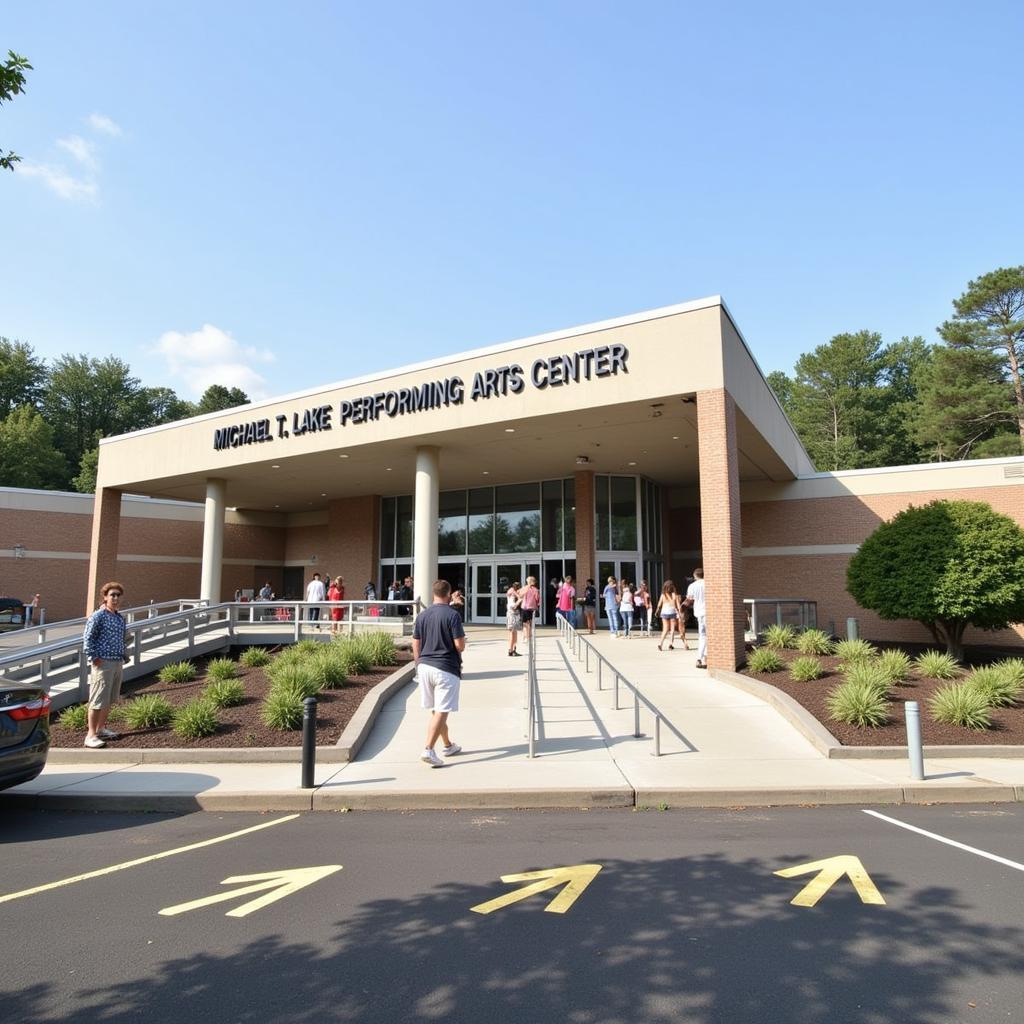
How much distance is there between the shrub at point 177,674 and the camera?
12641 millimetres

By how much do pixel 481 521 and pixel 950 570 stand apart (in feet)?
54.3

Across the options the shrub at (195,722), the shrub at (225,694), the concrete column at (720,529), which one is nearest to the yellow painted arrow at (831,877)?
the shrub at (195,722)

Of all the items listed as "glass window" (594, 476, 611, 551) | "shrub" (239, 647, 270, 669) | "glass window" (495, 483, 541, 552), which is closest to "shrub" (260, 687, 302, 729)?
"shrub" (239, 647, 270, 669)

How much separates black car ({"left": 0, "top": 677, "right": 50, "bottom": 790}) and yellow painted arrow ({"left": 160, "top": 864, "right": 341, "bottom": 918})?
2686 millimetres

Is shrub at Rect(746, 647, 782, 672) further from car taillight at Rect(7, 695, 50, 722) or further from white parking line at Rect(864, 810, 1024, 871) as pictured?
car taillight at Rect(7, 695, 50, 722)

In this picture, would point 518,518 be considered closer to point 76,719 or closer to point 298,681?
point 298,681

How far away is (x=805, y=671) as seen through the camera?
11828mm

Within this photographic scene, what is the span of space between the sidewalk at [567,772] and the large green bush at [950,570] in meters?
6.75

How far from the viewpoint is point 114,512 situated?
2795 cm

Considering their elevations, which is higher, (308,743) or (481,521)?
(481,521)

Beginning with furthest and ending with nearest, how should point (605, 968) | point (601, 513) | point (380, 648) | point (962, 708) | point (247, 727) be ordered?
point (601, 513) < point (380, 648) < point (247, 727) < point (962, 708) < point (605, 968)

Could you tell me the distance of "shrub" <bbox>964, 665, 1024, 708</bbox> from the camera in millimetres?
10047

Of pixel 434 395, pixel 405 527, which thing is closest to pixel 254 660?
pixel 434 395

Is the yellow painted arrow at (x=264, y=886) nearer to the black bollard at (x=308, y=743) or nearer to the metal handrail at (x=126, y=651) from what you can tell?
the black bollard at (x=308, y=743)
